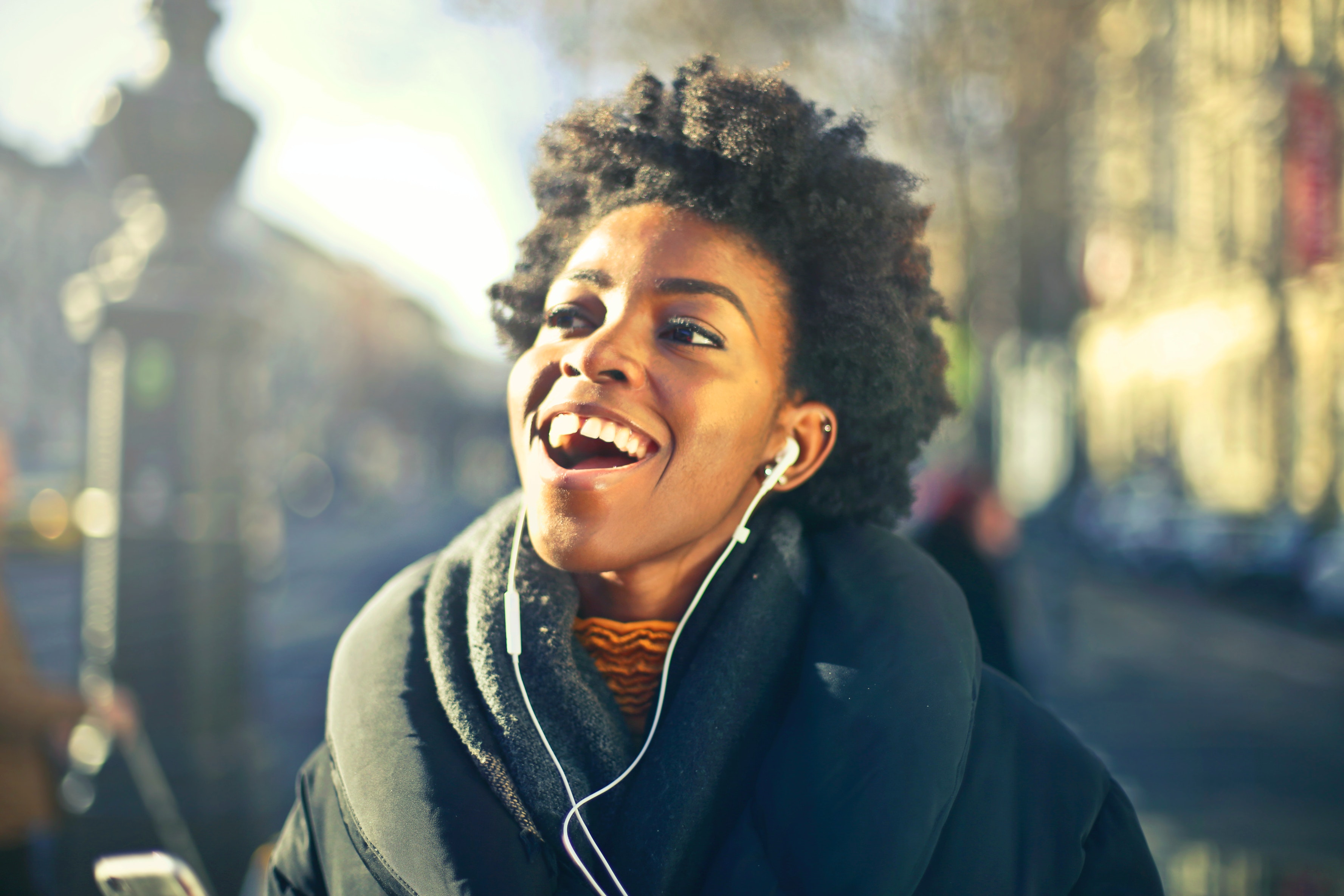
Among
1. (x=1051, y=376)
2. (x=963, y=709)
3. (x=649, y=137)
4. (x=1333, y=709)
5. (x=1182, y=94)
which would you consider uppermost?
(x=1182, y=94)

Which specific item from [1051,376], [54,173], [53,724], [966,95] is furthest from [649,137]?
[54,173]

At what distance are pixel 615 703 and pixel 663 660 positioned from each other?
0.13 metres

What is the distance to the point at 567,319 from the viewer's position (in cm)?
176

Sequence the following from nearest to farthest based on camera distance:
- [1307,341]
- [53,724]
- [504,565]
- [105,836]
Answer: [504,565]
[53,724]
[105,836]
[1307,341]

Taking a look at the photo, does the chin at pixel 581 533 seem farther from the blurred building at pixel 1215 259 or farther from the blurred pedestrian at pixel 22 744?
the blurred building at pixel 1215 259

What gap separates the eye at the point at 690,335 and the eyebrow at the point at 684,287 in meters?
0.05

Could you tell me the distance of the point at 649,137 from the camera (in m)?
1.82

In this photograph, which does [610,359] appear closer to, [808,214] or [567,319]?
[567,319]

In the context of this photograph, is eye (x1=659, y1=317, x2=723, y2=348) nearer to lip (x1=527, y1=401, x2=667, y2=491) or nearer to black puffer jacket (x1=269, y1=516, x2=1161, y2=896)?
lip (x1=527, y1=401, x2=667, y2=491)

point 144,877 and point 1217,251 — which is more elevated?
point 1217,251

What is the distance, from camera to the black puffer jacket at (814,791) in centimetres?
140

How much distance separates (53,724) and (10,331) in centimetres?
3715

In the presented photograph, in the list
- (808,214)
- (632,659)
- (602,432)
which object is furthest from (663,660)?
(808,214)

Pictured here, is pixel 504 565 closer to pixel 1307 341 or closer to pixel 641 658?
pixel 641 658
